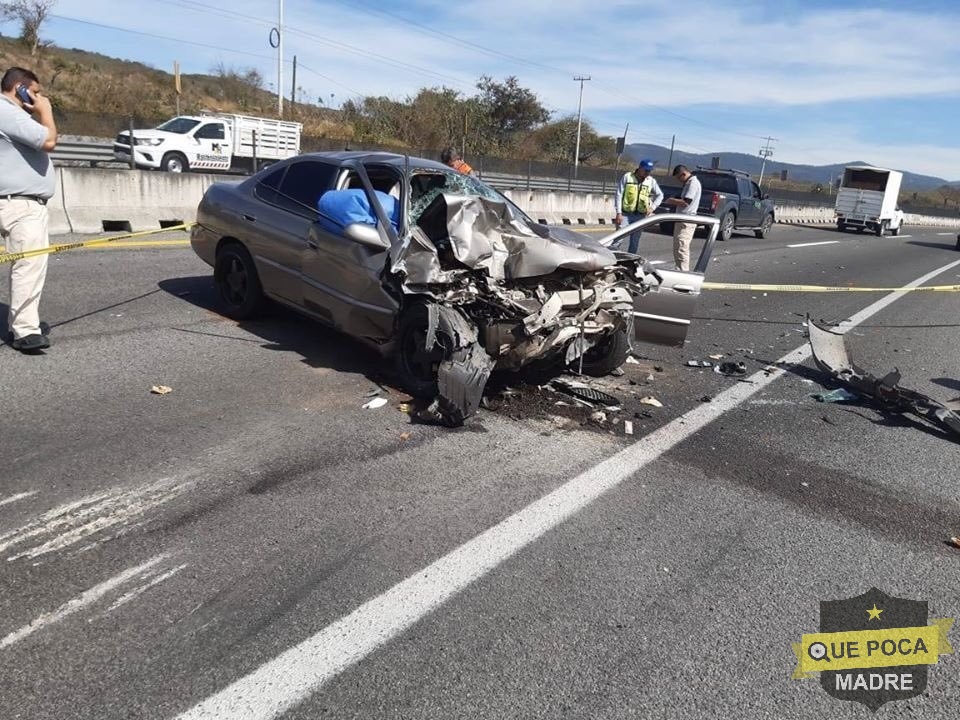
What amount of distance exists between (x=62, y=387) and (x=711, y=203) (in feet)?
60.7

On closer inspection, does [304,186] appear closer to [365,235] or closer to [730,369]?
[365,235]

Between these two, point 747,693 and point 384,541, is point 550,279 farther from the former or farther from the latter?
point 747,693

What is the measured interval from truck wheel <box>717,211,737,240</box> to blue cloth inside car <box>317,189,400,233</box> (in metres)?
16.6

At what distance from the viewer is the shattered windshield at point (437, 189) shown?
5.91 metres

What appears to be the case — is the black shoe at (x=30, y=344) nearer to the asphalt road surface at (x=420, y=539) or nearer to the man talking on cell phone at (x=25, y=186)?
the man talking on cell phone at (x=25, y=186)

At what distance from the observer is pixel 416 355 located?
5.34 metres

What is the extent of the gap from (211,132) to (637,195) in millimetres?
17654

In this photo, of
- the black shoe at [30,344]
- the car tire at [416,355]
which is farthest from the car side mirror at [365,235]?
the black shoe at [30,344]

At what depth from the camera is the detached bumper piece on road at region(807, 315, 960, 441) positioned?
5.67 metres

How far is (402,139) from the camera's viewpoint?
1879 inches

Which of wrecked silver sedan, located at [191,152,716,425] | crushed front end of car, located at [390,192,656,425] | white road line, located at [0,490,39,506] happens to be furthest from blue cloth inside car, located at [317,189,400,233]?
white road line, located at [0,490,39,506]

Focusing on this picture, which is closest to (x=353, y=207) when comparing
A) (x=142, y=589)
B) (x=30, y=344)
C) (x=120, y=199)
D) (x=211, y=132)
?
(x=30, y=344)

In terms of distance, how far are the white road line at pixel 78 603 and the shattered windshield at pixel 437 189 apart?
3.31m

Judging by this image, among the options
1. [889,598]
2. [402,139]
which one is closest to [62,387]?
[889,598]
